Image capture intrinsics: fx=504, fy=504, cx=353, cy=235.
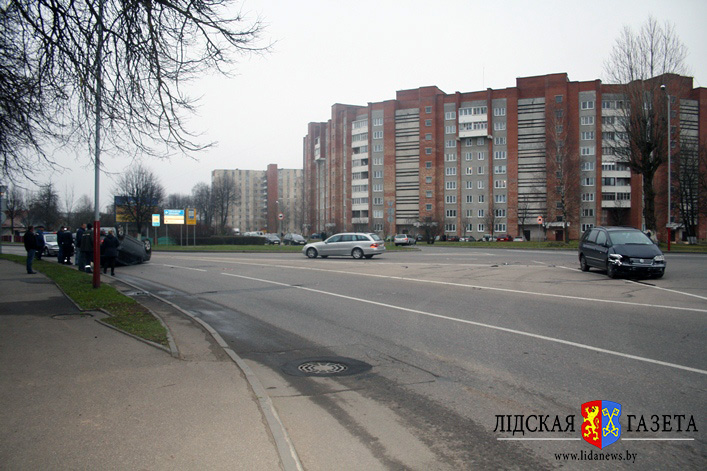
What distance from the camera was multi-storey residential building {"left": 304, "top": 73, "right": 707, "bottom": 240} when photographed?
81.2 m

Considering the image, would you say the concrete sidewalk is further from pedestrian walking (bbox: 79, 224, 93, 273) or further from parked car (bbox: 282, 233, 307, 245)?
parked car (bbox: 282, 233, 307, 245)

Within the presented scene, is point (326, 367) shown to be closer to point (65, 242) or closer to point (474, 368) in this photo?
point (474, 368)

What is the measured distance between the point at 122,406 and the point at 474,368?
13.4 feet

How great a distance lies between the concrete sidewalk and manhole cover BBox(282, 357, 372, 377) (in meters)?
0.76

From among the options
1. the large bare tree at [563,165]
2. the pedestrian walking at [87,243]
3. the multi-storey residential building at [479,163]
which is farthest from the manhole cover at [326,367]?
the multi-storey residential building at [479,163]

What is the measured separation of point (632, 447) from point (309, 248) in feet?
92.4

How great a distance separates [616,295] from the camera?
13211mm

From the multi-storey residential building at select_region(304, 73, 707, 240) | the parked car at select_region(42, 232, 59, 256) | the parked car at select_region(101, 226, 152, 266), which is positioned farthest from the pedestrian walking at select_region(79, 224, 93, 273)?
the multi-storey residential building at select_region(304, 73, 707, 240)

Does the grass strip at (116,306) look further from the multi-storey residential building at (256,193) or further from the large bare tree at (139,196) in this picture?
the multi-storey residential building at (256,193)

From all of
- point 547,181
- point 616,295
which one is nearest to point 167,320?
point 616,295

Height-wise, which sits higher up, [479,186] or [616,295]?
[479,186]

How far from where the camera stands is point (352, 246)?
3008cm

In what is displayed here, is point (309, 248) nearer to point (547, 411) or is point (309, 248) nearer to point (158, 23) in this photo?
point (158, 23)

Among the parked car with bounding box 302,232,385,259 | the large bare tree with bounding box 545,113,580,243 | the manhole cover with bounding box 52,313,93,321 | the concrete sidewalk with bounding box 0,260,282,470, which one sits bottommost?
the concrete sidewalk with bounding box 0,260,282,470
